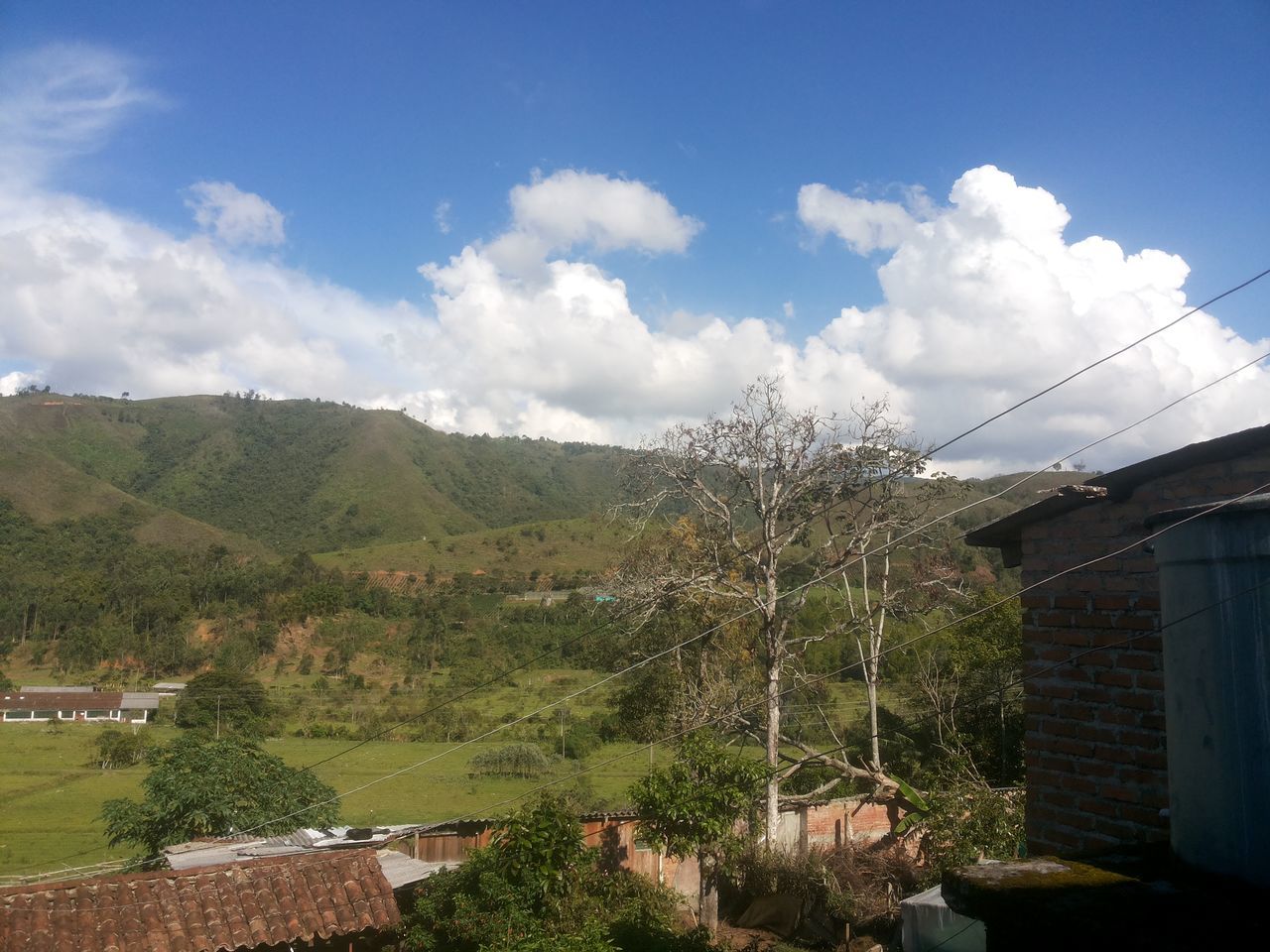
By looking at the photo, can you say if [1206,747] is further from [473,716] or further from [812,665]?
[473,716]

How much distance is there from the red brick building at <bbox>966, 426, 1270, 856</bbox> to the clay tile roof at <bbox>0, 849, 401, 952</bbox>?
28.1ft

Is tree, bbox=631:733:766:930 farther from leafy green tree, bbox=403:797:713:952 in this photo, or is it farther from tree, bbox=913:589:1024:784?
tree, bbox=913:589:1024:784

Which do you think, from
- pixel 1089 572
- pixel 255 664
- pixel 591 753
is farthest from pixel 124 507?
pixel 1089 572

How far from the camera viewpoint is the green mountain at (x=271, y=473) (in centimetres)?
9494

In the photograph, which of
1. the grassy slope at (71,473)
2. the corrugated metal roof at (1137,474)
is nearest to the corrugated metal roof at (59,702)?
the grassy slope at (71,473)

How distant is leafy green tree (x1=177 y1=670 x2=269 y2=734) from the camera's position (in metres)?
37.7

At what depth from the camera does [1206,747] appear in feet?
8.21

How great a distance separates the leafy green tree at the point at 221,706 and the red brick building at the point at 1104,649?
3758cm

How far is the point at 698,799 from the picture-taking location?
1435 cm

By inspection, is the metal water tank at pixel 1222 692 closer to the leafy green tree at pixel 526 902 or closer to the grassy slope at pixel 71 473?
the leafy green tree at pixel 526 902

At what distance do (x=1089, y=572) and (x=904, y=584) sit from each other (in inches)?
543

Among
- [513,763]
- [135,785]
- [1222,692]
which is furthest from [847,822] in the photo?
[135,785]

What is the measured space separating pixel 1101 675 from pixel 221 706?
41.0 m

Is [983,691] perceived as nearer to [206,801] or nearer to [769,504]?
[769,504]
